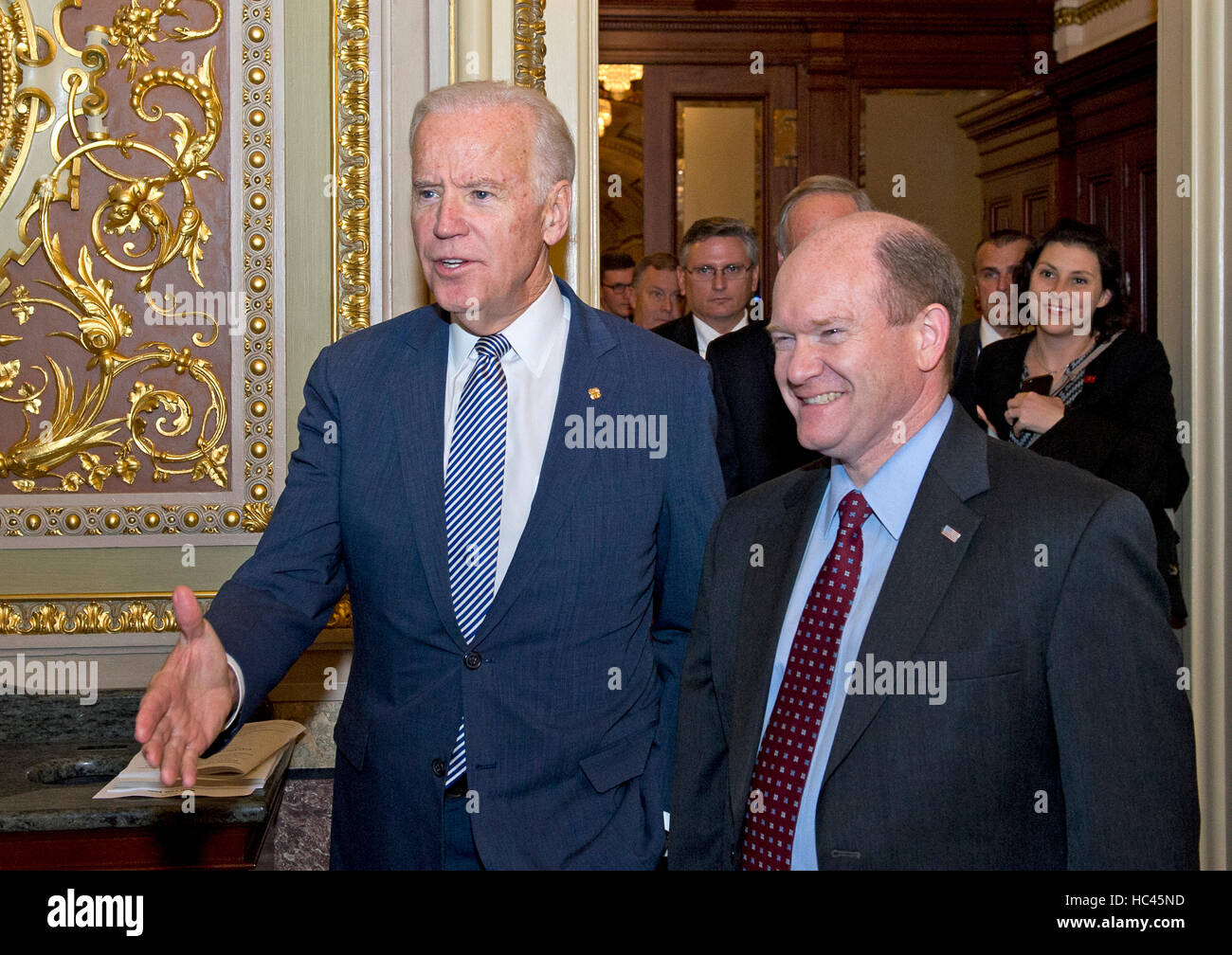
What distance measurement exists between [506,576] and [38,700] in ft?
4.54

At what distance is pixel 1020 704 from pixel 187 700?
1019mm

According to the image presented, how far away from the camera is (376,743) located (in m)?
1.91

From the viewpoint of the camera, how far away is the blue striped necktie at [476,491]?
1.89 m

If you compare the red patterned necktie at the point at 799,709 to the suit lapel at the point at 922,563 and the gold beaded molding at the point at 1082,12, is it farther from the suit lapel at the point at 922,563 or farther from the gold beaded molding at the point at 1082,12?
the gold beaded molding at the point at 1082,12

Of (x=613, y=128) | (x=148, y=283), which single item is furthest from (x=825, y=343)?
(x=613, y=128)

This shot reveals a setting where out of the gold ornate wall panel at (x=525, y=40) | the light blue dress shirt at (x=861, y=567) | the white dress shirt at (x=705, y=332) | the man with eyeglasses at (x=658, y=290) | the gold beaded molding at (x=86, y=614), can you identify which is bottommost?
the gold beaded molding at (x=86, y=614)

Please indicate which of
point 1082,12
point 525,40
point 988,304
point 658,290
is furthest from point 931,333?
point 1082,12

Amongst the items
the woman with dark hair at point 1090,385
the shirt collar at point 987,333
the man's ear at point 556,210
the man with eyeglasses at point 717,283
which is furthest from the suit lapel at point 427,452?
the shirt collar at point 987,333

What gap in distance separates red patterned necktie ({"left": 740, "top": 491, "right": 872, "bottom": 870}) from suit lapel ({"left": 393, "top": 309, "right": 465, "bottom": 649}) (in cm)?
49

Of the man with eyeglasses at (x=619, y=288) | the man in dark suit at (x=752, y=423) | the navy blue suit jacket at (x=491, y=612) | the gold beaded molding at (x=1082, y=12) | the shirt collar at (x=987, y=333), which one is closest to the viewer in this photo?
the navy blue suit jacket at (x=491, y=612)

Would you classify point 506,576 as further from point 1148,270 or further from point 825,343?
point 1148,270

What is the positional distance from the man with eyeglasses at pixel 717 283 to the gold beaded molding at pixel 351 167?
1.25m

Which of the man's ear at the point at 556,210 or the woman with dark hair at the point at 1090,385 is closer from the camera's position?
the man's ear at the point at 556,210

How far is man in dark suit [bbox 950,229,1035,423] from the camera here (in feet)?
11.5
